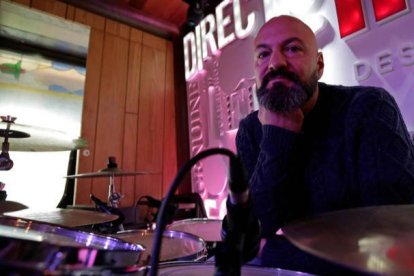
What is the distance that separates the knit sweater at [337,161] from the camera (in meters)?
0.63

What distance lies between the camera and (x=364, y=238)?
29 cm

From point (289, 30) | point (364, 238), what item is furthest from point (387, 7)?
point (364, 238)

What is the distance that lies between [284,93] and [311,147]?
0.60 ft

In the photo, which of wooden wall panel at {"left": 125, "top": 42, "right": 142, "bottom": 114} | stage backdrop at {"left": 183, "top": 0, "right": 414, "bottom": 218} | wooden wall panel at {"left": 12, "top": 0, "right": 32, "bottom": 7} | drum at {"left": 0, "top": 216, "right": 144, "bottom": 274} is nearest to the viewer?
drum at {"left": 0, "top": 216, "right": 144, "bottom": 274}

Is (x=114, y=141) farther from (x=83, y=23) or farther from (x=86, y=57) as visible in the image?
(x=83, y=23)

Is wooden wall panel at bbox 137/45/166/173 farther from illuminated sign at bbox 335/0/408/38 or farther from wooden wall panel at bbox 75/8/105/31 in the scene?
illuminated sign at bbox 335/0/408/38

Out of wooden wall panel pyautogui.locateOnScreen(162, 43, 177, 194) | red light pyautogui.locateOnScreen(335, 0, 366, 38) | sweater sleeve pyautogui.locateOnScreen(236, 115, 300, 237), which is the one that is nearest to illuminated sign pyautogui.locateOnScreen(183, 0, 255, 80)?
wooden wall panel pyautogui.locateOnScreen(162, 43, 177, 194)

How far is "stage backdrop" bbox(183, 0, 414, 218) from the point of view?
120 centimetres

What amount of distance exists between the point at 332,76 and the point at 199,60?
4.49 feet

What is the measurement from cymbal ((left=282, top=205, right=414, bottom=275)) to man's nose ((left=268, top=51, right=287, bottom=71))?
1.69 ft

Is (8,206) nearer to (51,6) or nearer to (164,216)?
(164,216)

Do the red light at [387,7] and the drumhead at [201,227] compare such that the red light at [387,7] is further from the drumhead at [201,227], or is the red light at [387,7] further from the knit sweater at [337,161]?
the drumhead at [201,227]

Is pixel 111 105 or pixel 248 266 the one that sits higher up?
pixel 111 105

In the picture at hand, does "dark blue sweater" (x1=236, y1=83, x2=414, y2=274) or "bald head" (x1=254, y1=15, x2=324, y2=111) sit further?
"bald head" (x1=254, y1=15, x2=324, y2=111)
